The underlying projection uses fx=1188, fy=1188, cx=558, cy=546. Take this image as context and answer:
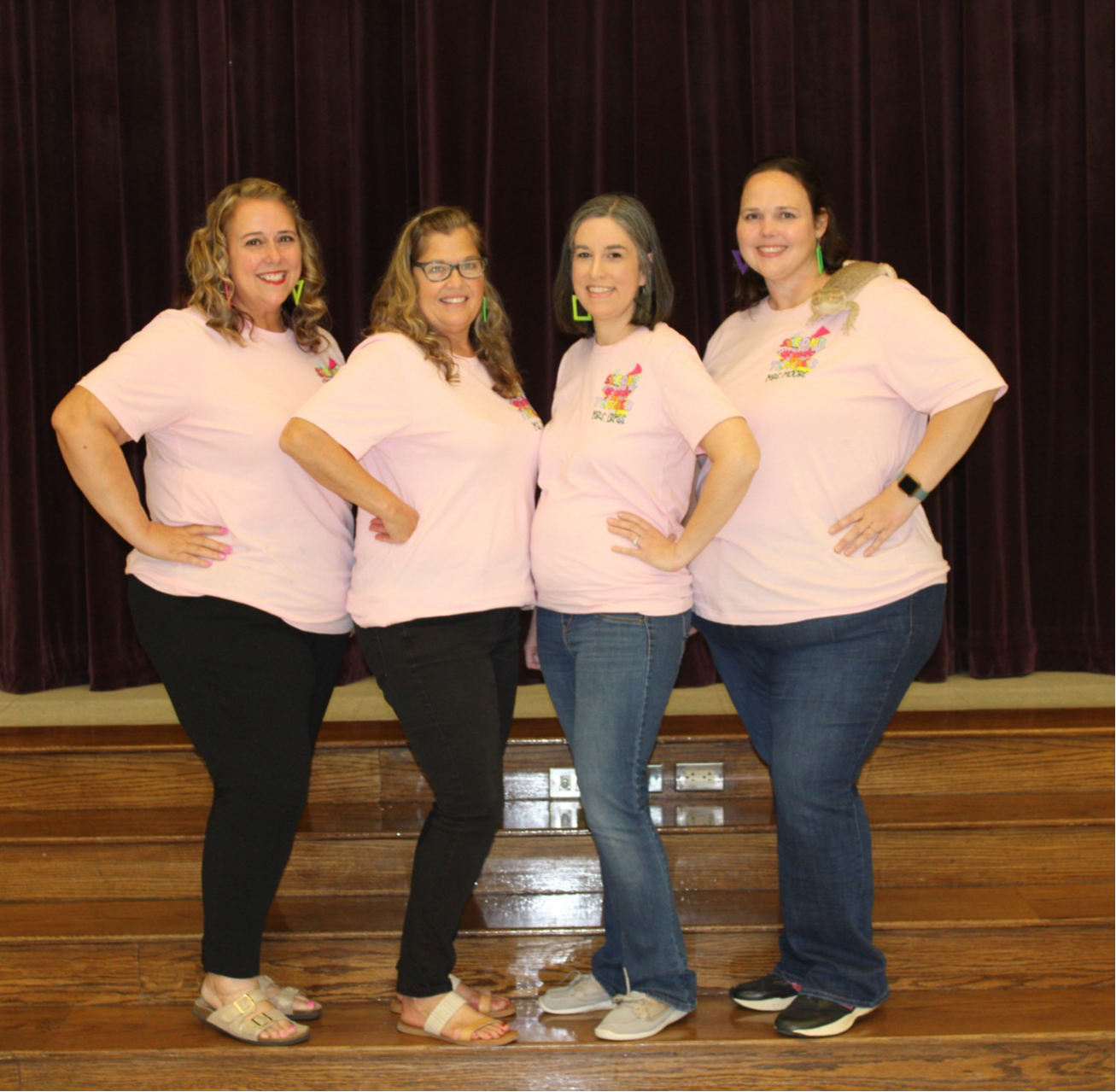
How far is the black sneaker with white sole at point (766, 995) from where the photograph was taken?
7.73ft

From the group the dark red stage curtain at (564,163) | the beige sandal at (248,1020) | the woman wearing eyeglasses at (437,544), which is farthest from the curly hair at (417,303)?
the dark red stage curtain at (564,163)

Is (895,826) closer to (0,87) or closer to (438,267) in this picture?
(438,267)

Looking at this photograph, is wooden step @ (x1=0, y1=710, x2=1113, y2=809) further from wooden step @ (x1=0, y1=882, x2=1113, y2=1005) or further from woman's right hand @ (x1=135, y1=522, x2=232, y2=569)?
woman's right hand @ (x1=135, y1=522, x2=232, y2=569)

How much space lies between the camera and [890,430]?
2203mm

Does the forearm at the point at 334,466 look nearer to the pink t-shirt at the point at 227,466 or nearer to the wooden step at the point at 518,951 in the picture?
the pink t-shirt at the point at 227,466

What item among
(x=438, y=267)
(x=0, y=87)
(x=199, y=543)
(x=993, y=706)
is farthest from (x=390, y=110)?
(x=993, y=706)

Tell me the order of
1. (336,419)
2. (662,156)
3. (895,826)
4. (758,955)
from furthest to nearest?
(662,156)
(895,826)
(758,955)
(336,419)

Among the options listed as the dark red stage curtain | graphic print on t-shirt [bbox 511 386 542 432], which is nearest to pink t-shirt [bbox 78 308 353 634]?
graphic print on t-shirt [bbox 511 386 542 432]

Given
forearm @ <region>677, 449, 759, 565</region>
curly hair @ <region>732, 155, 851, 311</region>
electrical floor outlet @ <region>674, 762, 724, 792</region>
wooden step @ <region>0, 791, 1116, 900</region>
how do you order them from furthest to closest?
electrical floor outlet @ <region>674, 762, 724, 792</region> < wooden step @ <region>0, 791, 1116, 900</region> < curly hair @ <region>732, 155, 851, 311</region> < forearm @ <region>677, 449, 759, 565</region>

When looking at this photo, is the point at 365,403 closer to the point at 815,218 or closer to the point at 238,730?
the point at 238,730

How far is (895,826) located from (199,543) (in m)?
1.68

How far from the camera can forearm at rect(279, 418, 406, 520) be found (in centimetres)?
209

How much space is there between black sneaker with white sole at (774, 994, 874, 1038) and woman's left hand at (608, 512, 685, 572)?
0.88m

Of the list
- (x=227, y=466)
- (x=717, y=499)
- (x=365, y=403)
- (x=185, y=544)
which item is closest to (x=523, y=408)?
(x=365, y=403)
